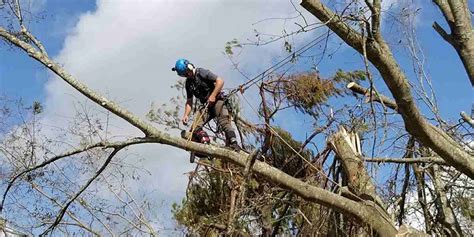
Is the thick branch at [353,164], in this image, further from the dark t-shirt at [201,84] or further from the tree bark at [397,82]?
the dark t-shirt at [201,84]

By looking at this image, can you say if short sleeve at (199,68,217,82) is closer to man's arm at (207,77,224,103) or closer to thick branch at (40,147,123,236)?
man's arm at (207,77,224,103)

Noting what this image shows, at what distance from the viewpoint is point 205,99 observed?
250 inches

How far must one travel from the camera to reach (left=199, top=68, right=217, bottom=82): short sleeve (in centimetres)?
621

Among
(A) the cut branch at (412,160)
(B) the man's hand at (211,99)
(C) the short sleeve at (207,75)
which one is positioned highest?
(C) the short sleeve at (207,75)

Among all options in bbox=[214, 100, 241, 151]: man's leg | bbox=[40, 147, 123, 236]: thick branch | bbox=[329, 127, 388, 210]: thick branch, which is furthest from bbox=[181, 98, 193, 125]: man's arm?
bbox=[329, 127, 388, 210]: thick branch

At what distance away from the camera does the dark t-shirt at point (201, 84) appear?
6.27 meters

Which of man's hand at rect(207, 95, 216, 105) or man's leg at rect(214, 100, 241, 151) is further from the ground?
man's hand at rect(207, 95, 216, 105)

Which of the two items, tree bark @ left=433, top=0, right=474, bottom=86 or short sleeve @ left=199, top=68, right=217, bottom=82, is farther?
short sleeve @ left=199, top=68, right=217, bottom=82

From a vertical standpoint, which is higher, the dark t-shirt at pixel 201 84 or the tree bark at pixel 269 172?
the dark t-shirt at pixel 201 84

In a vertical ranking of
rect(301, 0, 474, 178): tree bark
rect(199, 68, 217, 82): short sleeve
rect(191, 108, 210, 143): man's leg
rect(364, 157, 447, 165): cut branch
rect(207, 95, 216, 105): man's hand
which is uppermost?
rect(199, 68, 217, 82): short sleeve

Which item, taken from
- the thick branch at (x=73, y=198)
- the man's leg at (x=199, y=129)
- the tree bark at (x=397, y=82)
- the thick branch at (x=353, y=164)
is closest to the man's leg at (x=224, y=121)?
the man's leg at (x=199, y=129)

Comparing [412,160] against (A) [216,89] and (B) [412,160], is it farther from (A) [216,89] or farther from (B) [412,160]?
(A) [216,89]

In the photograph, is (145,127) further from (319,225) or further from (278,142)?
(278,142)

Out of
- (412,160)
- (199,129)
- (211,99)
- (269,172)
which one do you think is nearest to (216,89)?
(211,99)
